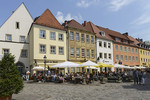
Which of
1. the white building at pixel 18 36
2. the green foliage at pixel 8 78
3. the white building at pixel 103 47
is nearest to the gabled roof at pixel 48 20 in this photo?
the white building at pixel 18 36

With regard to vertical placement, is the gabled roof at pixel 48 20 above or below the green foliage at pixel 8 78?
above

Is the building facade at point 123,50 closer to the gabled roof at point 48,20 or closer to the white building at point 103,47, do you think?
the white building at point 103,47

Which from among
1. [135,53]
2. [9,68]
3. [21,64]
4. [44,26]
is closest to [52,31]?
[44,26]

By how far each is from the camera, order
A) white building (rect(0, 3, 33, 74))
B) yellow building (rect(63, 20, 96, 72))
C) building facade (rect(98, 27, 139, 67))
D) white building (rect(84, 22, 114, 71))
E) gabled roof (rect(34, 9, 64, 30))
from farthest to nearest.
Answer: building facade (rect(98, 27, 139, 67)) < white building (rect(84, 22, 114, 71)) < yellow building (rect(63, 20, 96, 72)) < gabled roof (rect(34, 9, 64, 30)) < white building (rect(0, 3, 33, 74))

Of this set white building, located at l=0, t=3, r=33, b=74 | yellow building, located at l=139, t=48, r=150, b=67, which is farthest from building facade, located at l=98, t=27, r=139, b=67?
white building, located at l=0, t=3, r=33, b=74

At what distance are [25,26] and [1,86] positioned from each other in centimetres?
2509

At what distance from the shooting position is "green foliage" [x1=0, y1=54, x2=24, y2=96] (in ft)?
23.7

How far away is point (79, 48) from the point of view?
110 feet

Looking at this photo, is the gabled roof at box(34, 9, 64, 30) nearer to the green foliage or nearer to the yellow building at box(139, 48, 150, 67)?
the green foliage

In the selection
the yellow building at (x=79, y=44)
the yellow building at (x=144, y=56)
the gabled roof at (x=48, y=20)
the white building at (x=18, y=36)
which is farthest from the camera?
the yellow building at (x=144, y=56)

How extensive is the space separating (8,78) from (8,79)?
3.6 inches

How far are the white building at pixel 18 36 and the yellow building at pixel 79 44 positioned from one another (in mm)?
7980

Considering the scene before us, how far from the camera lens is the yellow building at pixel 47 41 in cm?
2688

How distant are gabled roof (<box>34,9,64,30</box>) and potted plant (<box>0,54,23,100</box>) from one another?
20.6m
